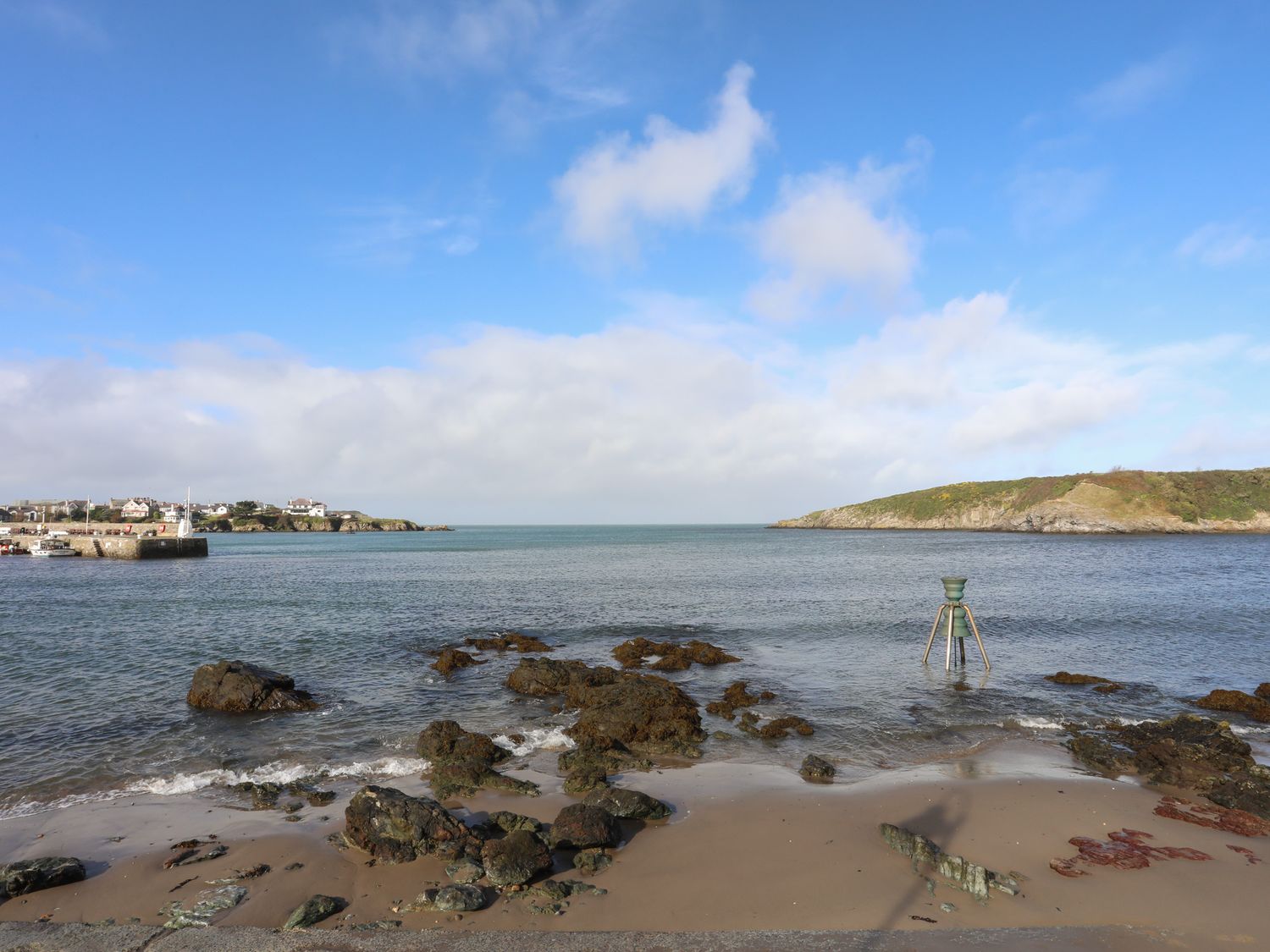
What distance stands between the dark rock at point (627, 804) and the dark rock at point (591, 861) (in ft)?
3.65

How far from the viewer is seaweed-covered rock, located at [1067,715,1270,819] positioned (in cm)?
1202

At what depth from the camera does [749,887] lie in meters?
8.86

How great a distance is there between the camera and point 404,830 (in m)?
9.99

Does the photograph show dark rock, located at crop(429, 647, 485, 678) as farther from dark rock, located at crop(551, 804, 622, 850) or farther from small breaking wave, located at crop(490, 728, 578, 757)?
dark rock, located at crop(551, 804, 622, 850)

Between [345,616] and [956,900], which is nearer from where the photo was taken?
[956,900]

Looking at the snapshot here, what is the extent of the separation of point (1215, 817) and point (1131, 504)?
5970 inches

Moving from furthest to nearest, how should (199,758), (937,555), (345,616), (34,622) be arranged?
(937,555), (345,616), (34,622), (199,758)

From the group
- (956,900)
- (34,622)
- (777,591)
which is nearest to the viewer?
(956,900)

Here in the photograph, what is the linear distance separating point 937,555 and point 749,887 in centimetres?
8660

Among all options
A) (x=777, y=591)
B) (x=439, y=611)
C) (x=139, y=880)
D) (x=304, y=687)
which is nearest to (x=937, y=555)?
(x=777, y=591)

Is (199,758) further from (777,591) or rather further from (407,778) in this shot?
(777,591)

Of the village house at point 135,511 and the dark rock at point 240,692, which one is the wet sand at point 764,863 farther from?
the village house at point 135,511

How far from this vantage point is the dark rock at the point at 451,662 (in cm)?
2461

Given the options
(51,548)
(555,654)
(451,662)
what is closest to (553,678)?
(451,662)
